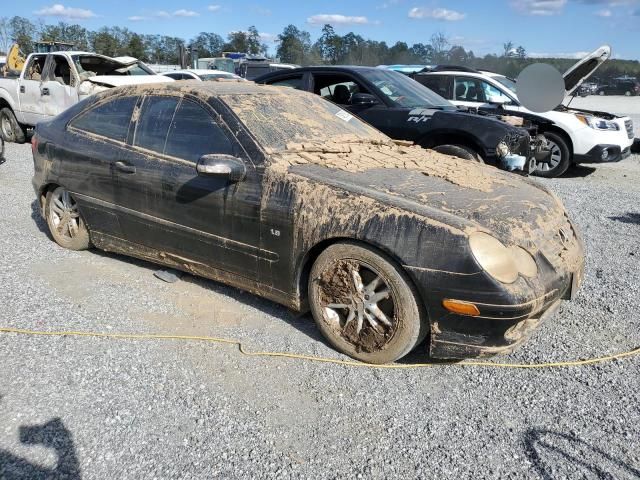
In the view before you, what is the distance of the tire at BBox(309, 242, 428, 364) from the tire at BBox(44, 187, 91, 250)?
8.21 feet

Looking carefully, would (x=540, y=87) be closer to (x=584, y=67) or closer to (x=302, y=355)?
(x=584, y=67)

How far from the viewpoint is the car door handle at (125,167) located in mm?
4019

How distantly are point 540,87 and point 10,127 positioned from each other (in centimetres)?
1052

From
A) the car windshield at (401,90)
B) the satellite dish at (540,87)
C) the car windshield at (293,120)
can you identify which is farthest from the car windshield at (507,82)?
the car windshield at (293,120)

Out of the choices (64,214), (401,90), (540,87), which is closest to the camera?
(64,214)

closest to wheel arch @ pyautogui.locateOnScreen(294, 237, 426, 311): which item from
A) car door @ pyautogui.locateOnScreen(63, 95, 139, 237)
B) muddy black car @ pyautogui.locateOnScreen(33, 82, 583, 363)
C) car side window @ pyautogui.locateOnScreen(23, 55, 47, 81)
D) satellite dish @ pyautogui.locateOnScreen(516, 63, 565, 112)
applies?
muddy black car @ pyautogui.locateOnScreen(33, 82, 583, 363)

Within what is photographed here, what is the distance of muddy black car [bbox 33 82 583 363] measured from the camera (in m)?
2.83

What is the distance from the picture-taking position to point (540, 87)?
8250 mm

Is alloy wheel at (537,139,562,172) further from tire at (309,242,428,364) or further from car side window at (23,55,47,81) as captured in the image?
car side window at (23,55,47,81)

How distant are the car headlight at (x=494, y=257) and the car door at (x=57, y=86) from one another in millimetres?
9208

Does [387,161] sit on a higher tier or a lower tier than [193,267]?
higher

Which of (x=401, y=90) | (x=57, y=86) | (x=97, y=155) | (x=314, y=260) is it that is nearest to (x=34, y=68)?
(x=57, y=86)

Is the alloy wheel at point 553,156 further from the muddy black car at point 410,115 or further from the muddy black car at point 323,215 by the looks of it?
the muddy black car at point 323,215

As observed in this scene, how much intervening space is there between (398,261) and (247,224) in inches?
41.6
